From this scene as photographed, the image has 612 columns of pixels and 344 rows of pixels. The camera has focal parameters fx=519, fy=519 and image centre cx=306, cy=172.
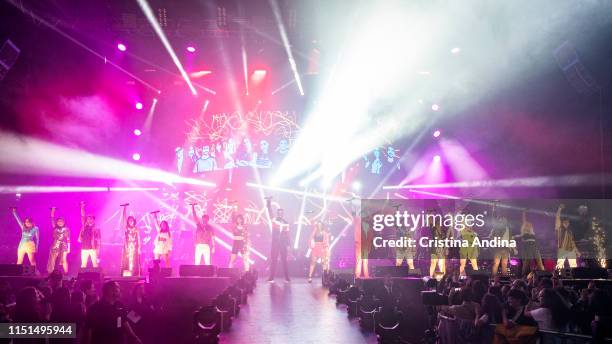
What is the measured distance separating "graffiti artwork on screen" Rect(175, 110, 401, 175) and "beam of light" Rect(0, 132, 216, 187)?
104cm

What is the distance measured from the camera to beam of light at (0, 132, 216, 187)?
15859 millimetres

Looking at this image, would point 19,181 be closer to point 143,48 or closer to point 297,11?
point 143,48

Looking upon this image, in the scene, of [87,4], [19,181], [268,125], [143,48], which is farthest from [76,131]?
[268,125]

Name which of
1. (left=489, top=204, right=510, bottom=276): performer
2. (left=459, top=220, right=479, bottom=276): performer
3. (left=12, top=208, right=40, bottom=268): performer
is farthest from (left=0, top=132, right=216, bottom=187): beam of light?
(left=489, top=204, right=510, bottom=276): performer

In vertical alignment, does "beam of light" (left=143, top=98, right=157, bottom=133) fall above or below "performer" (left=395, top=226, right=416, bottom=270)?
above

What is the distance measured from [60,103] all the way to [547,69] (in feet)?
51.2

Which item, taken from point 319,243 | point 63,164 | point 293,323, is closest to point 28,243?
point 63,164

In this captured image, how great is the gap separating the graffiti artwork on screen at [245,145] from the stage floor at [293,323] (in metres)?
10.7

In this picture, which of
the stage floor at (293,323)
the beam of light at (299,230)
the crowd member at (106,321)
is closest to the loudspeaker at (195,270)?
the stage floor at (293,323)

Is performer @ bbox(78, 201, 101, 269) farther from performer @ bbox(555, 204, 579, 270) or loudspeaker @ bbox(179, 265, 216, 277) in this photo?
performer @ bbox(555, 204, 579, 270)

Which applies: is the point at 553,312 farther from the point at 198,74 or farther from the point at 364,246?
the point at 198,74

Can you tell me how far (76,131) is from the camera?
60.6ft

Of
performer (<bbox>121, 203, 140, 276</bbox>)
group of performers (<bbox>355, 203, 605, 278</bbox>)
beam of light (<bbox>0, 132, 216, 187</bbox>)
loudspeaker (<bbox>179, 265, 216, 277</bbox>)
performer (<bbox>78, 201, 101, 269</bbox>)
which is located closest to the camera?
loudspeaker (<bbox>179, 265, 216, 277</bbox>)

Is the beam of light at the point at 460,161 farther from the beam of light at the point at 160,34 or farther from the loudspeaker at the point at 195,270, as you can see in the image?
the loudspeaker at the point at 195,270
